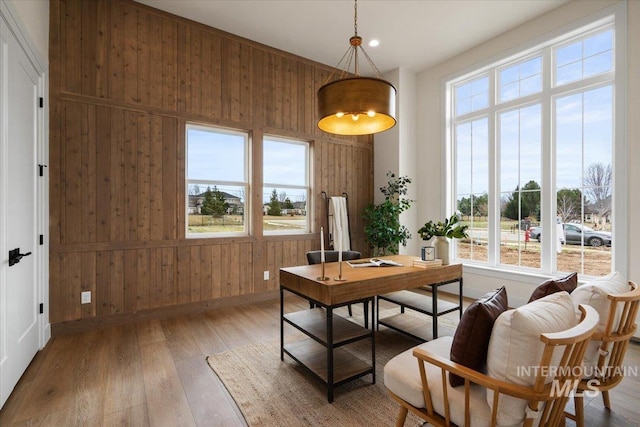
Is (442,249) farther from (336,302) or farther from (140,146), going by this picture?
(140,146)

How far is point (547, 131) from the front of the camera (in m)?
3.81

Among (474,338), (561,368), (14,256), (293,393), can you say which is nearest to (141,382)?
(293,393)

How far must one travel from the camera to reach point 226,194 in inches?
165

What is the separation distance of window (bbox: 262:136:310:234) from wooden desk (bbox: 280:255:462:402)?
6.57ft

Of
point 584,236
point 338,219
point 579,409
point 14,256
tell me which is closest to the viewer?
point 579,409

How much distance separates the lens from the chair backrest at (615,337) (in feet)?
5.16

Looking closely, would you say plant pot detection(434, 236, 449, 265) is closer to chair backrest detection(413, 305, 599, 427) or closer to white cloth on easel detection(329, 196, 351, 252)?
chair backrest detection(413, 305, 599, 427)

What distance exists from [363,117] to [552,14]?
3.04 m

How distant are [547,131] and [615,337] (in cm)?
303

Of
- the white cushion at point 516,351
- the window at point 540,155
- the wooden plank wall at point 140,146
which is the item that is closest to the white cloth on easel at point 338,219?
the wooden plank wall at point 140,146

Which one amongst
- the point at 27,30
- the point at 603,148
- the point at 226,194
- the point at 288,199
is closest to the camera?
the point at 27,30

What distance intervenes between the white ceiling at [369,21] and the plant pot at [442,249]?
8.69 ft

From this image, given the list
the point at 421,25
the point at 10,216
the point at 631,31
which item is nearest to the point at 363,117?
the point at 421,25

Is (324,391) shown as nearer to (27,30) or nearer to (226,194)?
(226,194)
